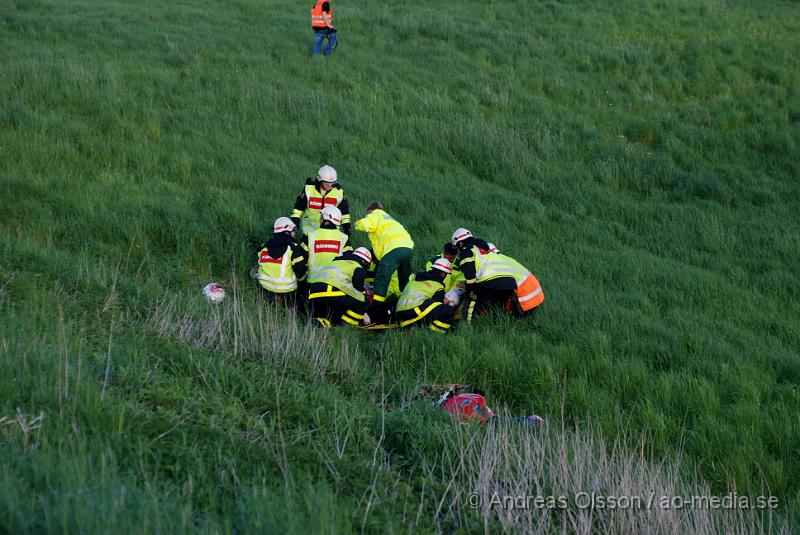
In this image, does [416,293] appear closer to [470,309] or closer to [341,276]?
[470,309]

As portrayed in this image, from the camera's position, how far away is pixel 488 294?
358 inches

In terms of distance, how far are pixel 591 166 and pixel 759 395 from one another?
26.8ft

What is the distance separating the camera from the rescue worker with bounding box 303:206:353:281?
31.3 ft

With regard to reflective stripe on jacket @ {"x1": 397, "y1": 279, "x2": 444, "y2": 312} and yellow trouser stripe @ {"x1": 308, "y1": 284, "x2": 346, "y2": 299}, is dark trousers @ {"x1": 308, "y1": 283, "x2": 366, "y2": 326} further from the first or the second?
reflective stripe on jacket @ {"x1": 397, "y1": 279, "x2": 444, "y2": 312}

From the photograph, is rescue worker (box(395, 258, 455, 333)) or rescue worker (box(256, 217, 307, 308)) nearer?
rescue worker (box(395, 258, 455, 333))

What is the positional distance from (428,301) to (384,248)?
1043 mm

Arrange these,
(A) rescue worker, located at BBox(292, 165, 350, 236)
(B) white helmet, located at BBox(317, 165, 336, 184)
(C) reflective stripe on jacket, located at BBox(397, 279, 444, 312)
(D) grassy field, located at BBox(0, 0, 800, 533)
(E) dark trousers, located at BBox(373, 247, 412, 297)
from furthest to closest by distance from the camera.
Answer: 1. (A) rescue worker, located at BBox(292, 165, 350, 236)
2. (B) white helmet, located at BBox(317, 165, 336, 184)
3. (E) dark trousers, located at BBox(373, 247, 412, 297)
4. (C) reflective stripe on jacket, located at BBox(397, 279, 444, 312)
5. (D) grassy field, located at BBox(0, 0, 800, 533)

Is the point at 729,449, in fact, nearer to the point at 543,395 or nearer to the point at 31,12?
the point at 543,395

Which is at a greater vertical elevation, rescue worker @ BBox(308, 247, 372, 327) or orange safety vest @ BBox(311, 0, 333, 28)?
orange safety vest @ BBox(311, 0, 333, 28)

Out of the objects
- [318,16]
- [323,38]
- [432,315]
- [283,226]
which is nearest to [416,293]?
[432,315]

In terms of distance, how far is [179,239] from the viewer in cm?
1059

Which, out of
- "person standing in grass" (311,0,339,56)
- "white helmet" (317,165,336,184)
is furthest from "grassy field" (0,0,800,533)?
"white helmet" (317,165,336,184)

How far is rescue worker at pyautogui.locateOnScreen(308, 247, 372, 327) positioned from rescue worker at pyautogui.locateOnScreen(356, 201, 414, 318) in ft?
1.40

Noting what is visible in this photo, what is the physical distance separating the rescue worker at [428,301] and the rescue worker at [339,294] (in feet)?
1.58
